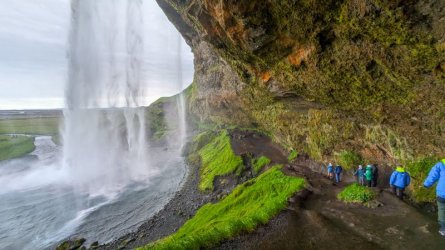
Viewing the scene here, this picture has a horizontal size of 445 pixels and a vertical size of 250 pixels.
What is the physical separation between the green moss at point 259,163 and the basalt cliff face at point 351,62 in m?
9.57

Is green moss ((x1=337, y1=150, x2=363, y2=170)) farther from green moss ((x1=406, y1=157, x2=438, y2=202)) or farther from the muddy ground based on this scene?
green moss ((x1=406, y1=157, x2=438, y2=202))

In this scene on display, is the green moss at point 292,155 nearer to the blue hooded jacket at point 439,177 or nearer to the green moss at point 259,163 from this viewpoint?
the green moss at point 259,163

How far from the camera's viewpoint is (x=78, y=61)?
135ft

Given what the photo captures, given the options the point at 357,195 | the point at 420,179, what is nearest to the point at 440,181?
the point at 357,195

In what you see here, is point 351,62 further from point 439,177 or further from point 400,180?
point 439,177

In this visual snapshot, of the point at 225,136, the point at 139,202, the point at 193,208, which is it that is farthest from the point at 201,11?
the point at 225,136

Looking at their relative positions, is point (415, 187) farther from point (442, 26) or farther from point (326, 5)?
point (326, 5)

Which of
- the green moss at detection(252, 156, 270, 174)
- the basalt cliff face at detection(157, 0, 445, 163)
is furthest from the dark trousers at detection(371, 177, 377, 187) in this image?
the green moss at detection(252, 156, 270, 174)

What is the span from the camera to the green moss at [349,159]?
68.8 ft

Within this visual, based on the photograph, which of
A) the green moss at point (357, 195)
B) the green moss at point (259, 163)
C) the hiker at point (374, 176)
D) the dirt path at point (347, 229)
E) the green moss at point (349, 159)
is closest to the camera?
the dirt path at point (347, 229)

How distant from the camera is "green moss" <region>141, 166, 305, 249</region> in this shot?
35.2 ft

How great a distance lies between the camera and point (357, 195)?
14.3 metres

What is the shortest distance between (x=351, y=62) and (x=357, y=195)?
6.90 meters

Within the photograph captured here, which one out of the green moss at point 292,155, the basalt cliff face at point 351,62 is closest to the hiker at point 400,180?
the basalt cliff face at point 351,62
